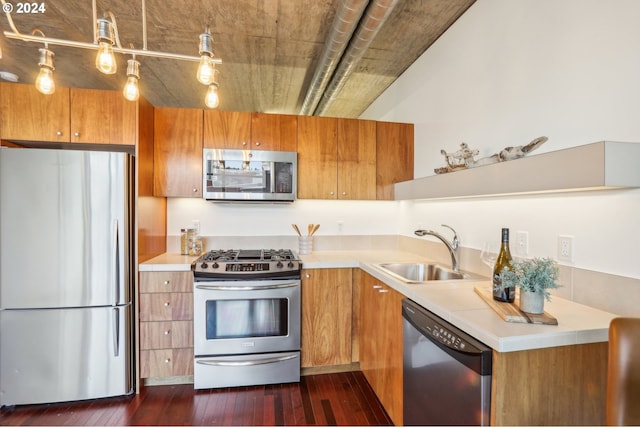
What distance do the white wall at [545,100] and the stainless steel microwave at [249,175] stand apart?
1.29 meters

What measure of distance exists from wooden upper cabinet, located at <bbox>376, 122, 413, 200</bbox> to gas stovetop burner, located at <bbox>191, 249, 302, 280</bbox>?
1.13m

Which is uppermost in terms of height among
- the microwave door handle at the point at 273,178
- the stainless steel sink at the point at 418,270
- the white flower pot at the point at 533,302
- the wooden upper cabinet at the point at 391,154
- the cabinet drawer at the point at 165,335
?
the wooden upper cabinet at the point at 391,154

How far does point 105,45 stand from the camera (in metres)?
1.24

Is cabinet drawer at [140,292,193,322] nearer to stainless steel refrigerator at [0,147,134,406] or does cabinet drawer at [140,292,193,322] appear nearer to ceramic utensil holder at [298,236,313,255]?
stainless steel refrigerator at [0,147,134,406]

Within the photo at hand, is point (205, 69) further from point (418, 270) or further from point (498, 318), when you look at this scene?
point (418, 270)

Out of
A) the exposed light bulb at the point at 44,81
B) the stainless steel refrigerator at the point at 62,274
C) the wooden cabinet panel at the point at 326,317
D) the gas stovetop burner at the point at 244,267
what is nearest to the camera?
the exposed light bulb at the point at 44,81

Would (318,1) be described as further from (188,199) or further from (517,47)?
(188,199)

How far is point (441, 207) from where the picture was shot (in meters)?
2.42

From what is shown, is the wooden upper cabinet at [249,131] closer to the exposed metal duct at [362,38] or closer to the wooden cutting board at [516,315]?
the exposed metal duct at [362,38]

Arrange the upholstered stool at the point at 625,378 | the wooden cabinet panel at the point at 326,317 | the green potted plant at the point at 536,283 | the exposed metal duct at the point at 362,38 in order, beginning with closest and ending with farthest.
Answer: the upholstered stool at the point at 625,378 → the green potted plant at the point at 536,283 → the exposed metal duct at the point at 362,38 → the wooden cabinet panel at the point at 326,317

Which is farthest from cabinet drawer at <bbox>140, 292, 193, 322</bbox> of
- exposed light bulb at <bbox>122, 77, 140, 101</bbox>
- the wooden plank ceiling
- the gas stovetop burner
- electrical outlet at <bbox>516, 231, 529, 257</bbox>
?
electrical outlet at <bbox>516, 231, 529, 257</bbox>

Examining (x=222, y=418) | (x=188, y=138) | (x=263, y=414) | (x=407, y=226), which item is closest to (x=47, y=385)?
(x=222, y=418)

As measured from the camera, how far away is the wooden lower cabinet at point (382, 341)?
1.70 metres

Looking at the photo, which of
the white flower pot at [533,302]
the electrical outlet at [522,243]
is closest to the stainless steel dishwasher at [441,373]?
the white flower pot at [533,302]
